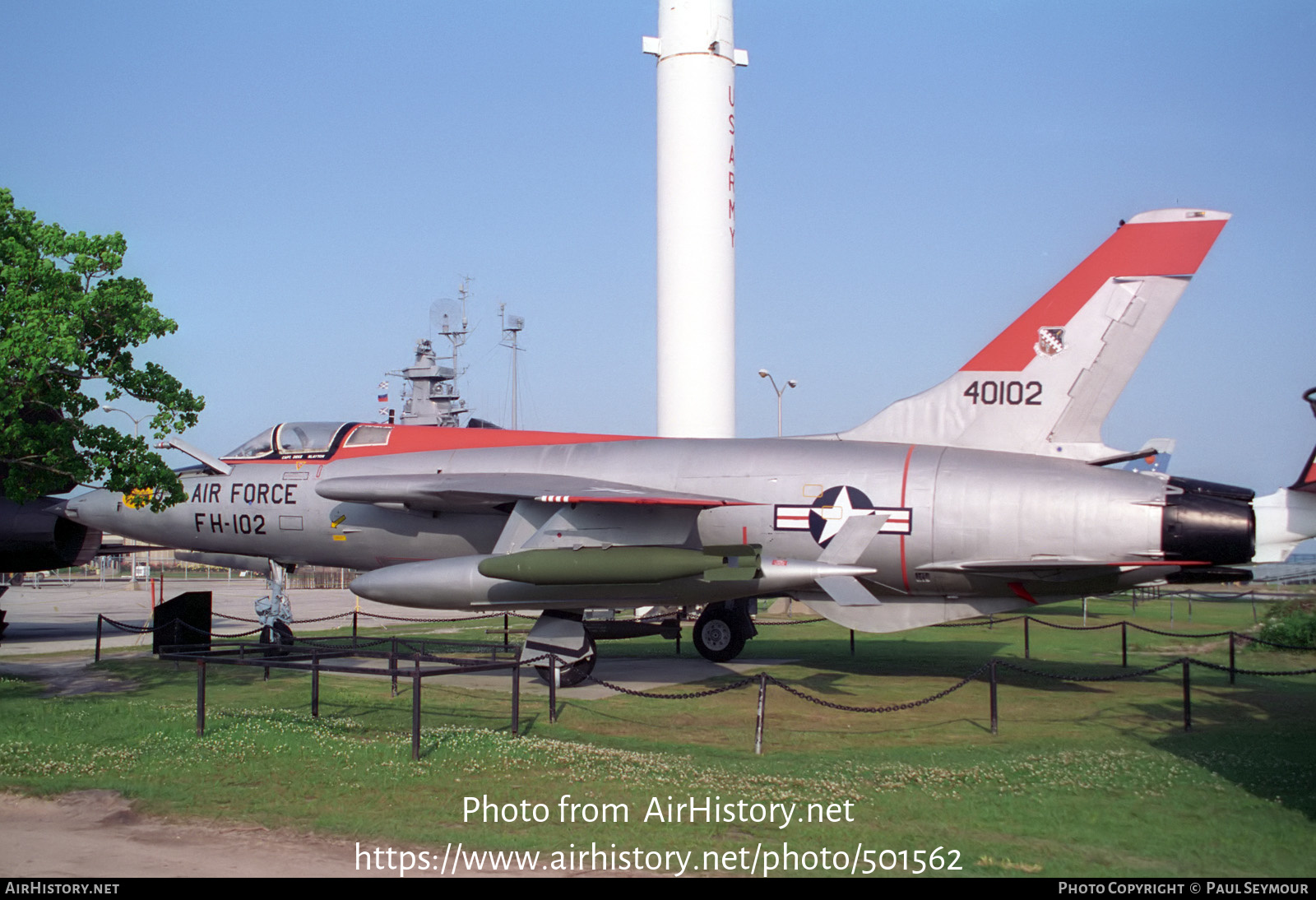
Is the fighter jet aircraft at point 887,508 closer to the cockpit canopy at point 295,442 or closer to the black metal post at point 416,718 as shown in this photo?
the cockpit canopy at point 295,442

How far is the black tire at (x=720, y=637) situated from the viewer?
16.7m

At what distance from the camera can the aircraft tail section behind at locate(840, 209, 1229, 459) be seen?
41.0ft

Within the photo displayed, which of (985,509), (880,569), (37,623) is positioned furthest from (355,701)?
(37,623)

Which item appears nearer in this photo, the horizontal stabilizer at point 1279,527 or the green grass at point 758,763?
the green grass at point 758,763

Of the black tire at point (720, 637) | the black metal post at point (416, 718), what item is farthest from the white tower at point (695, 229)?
the black metal post at point (416, 718)

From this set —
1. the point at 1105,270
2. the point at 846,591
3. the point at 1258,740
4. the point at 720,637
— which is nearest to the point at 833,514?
the point at 846,591

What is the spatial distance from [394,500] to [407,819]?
22.9ft

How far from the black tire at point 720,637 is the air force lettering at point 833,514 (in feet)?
13.8

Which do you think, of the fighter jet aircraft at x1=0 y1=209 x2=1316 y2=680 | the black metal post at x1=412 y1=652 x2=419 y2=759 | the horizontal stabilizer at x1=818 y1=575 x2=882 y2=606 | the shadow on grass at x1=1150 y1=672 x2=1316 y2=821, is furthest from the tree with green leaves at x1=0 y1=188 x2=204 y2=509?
the shadow on grass at x1=1150 y1=672 x2=1316 y2=821

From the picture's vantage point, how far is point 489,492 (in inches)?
507

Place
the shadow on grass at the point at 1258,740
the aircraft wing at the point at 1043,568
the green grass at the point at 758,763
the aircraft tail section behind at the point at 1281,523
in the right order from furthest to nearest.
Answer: the aircraft wing at the point at 1043,568 < the aircraft tail section behind at the point at 1281,523 < the shadow on grass at the point at 1258,740 < the green grass at the point at 758,763

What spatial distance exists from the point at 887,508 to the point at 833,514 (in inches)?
26.4

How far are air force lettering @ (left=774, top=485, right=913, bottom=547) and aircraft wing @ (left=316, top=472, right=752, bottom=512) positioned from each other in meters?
0.65
